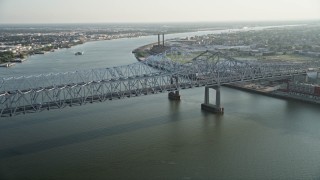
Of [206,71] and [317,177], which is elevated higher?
[206,71]

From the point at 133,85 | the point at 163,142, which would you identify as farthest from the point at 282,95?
the point at 163,142

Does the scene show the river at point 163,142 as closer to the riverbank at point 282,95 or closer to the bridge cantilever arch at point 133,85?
the riverbank at point 282,95

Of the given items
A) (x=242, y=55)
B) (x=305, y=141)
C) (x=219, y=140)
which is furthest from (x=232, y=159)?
(x=242, y=55)

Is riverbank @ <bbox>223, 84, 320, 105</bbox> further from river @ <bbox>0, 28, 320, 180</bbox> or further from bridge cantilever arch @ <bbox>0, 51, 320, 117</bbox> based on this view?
bridge cantilever arch @ <bbox>0, 51, 320, 117</bbox>

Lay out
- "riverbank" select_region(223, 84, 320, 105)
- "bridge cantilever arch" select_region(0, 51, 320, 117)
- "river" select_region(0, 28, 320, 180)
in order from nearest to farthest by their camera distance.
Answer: "river" select_region(0, 28, 320, 180) < "bridge cantilever arch" select_region(0, 51, 320, 117) < "riverbank" select_region(223, 84, 320, 105)

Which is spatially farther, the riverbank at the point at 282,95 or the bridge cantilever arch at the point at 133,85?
the riverbank at the point at 282,95

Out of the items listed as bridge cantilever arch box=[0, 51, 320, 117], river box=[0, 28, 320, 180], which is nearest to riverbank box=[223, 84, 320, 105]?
river box=[0, 28, 320, 180]

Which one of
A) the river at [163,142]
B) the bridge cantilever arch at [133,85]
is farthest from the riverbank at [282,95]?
the bridge cantilever arch at [133,85]

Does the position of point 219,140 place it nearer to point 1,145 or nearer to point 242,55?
point 1,145
